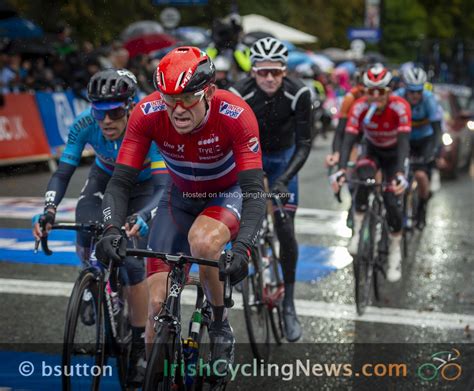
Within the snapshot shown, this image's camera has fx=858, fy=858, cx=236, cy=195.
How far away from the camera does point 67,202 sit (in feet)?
40.2

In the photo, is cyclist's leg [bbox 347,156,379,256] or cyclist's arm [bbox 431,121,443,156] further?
cyclist's arm [bbox 431,121,443,156]

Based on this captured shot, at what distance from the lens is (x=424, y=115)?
10664 millimetres

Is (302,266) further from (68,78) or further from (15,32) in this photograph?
(15,32)

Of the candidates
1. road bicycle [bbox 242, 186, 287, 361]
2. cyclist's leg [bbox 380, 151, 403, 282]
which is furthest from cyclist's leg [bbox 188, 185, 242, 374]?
cyclist's leg [bbox 380, 151, 403, 282]

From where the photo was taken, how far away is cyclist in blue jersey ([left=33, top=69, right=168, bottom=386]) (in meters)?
5.12

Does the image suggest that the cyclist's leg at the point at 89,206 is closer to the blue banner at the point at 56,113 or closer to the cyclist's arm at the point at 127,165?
the cyclist's arm at the point at 127,165

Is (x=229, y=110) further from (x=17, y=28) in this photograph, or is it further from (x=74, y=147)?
(x=17, y=28)

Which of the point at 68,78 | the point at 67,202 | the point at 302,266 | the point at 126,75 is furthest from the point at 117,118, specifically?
the point at 68,78

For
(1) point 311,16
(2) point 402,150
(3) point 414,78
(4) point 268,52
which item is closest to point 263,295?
(4) point 268,52

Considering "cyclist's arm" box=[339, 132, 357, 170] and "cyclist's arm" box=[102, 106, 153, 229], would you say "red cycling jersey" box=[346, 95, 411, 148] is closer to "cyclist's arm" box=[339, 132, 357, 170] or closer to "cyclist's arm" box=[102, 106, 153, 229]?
"cyclist's arm" box=[339, 132, 357, 170]

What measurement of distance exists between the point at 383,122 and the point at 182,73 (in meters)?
4.74

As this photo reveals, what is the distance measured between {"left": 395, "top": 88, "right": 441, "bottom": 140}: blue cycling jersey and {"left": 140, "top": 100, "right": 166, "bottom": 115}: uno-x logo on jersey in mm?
6685

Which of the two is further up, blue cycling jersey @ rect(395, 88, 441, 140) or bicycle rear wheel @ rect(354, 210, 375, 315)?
blue cycling jersey @ rect(395, 88, 441, 140)

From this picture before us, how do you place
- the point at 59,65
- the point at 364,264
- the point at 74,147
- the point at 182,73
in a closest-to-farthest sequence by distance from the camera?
the point at 182,73
the point at 74,147
the point at 364,264
the point at 59,65
